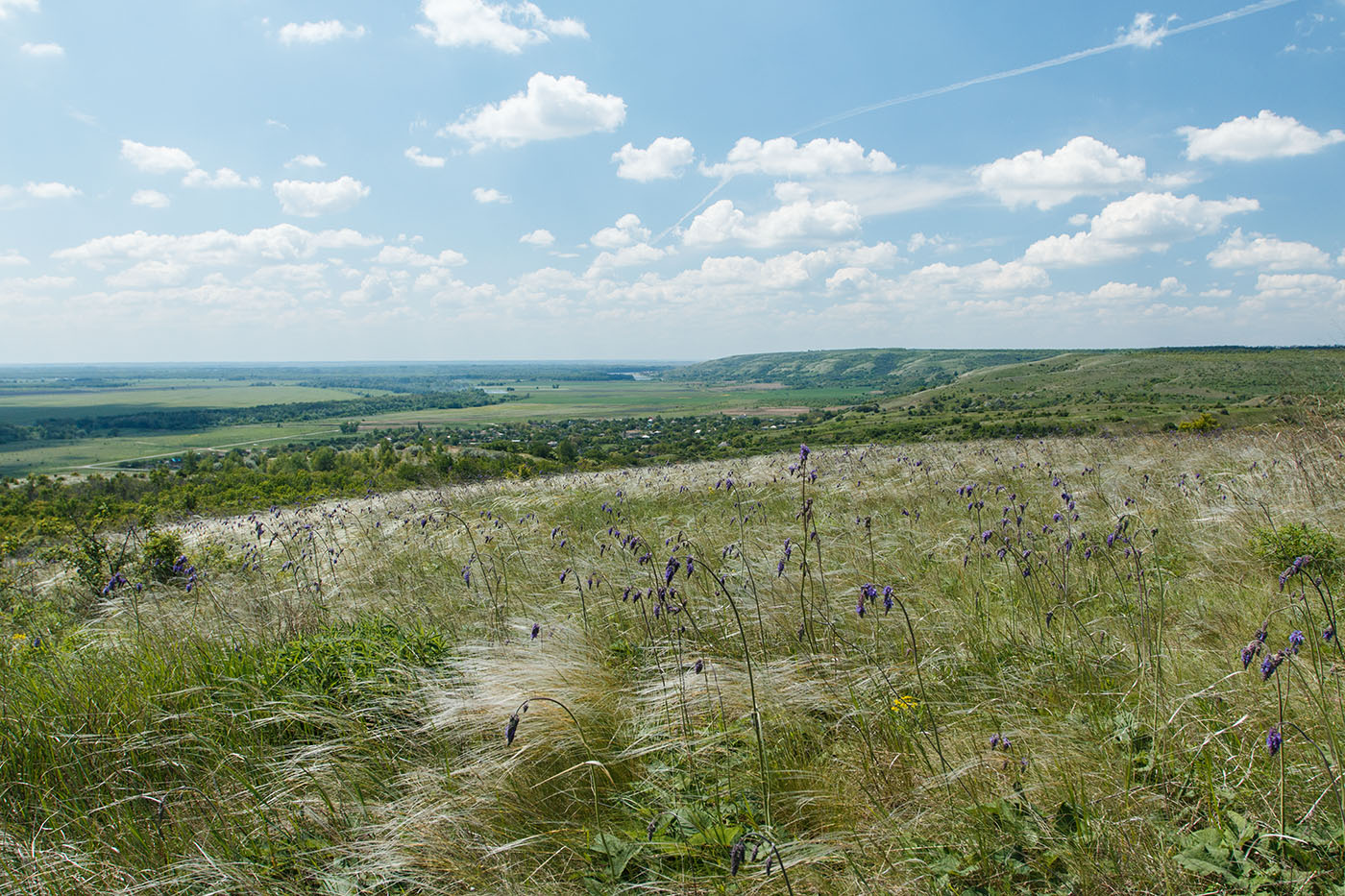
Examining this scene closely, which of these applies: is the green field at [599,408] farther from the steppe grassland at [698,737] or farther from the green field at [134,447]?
the steppe grassland at [698,737]

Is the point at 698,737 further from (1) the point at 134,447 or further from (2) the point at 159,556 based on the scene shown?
(1) the point at 134,447

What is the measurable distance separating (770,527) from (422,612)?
11.6ft

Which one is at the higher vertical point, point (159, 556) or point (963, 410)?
point (963, 410)

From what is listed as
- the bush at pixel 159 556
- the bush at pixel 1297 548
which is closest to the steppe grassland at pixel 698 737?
the bush at pixel 1297 548

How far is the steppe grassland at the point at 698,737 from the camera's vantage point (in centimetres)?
208

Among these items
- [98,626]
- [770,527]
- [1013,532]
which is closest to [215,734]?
[98,626]

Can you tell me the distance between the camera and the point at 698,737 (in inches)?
108

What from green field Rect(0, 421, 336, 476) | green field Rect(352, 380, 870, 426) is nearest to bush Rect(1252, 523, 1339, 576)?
green field Rect(0, 421, 336, 476)

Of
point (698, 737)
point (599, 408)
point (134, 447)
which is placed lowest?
point (134, 447)

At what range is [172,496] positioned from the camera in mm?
30828

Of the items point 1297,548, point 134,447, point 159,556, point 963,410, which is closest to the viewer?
point 1297,548

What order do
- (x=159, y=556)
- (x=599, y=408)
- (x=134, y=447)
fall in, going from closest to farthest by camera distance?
(x=159, y=556) → (x=134, y=447) → (x=599, y=408)

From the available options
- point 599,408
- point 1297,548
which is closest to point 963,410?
point 1297,548

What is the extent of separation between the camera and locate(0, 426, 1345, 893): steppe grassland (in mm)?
2084
